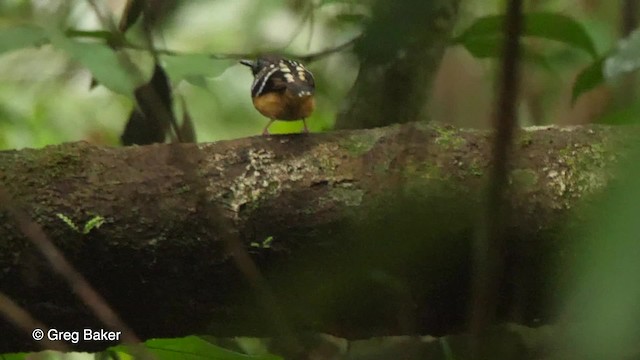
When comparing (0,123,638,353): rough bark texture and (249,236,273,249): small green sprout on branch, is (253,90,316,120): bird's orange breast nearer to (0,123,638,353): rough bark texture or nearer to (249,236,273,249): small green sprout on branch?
(0,123,638,353): rough bark texture

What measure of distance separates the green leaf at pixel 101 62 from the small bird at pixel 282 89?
19 cm

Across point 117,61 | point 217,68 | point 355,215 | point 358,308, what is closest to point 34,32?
point 117,61

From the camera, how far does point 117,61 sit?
99 centimetres

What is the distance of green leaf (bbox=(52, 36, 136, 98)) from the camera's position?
98cm

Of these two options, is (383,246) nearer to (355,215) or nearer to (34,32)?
(355,215)

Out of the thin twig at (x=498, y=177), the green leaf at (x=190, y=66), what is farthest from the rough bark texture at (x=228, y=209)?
the thin twig at (x=498, y=177)

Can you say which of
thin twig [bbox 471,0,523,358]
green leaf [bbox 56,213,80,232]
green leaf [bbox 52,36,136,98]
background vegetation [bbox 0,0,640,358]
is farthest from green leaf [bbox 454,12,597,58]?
thin twig [bbox 471,0,523,358]

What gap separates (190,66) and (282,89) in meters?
0.13

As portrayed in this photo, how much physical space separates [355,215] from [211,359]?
27cm

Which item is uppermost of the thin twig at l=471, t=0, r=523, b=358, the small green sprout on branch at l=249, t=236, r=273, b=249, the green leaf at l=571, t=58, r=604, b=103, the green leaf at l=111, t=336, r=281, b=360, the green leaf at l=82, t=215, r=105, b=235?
the green leaf at l=571, t=58, r=604, b=103

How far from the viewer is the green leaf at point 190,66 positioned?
1081mm

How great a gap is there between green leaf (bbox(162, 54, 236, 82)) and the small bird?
6 centimetres

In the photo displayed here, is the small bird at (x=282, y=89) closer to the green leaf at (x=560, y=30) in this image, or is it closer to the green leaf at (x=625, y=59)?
the green leaf at (x=560, y=30)

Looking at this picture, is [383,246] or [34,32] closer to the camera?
[383,246]
